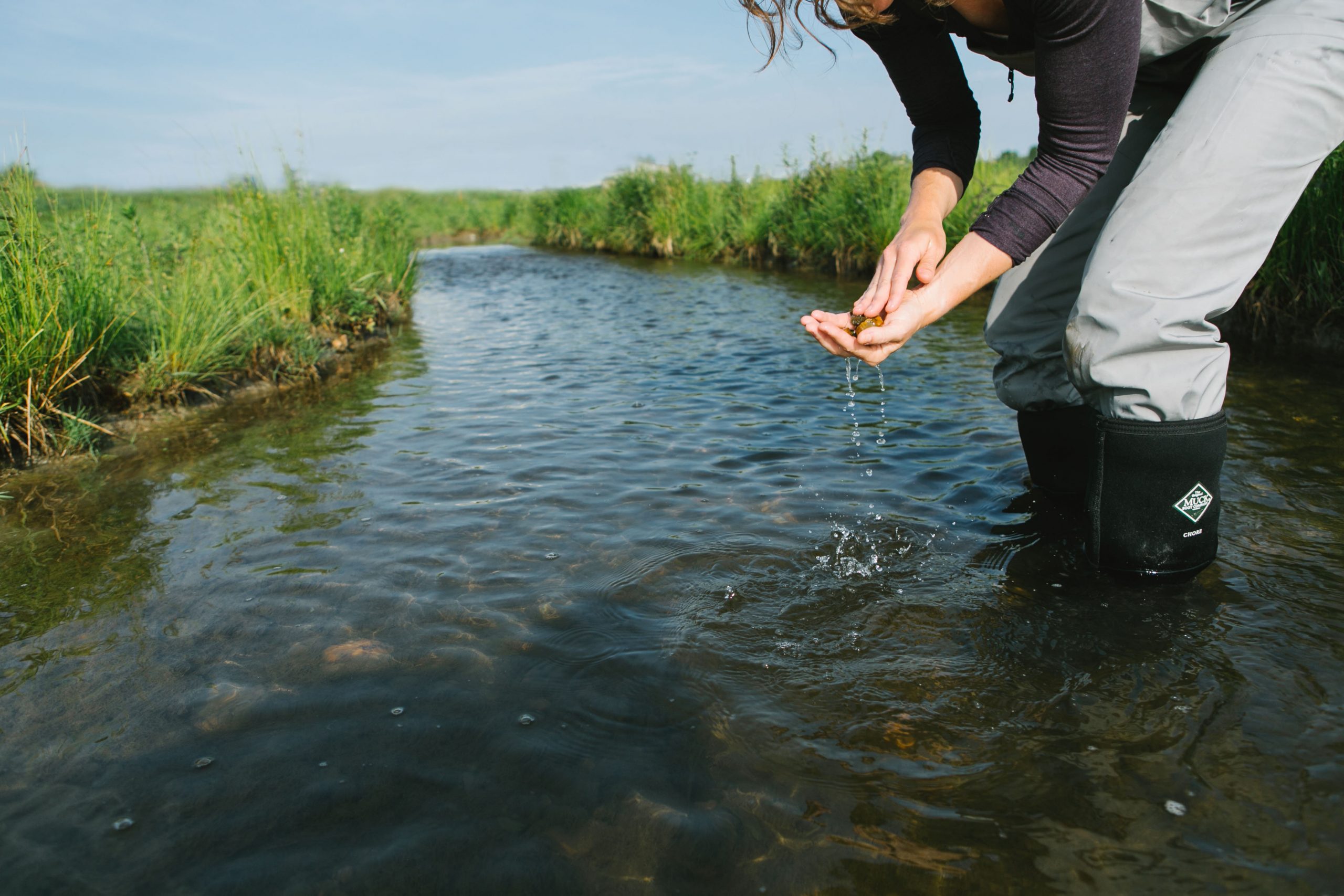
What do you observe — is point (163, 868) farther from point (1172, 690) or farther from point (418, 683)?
point (1172, 690)

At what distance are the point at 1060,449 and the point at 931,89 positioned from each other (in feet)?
4.58

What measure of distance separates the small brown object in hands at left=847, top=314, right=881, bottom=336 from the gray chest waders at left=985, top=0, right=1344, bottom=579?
23.1 inches

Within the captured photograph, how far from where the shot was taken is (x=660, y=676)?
88.8 inches

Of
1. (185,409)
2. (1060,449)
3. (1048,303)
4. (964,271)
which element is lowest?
(185,409)

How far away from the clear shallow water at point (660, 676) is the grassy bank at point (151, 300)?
576mm

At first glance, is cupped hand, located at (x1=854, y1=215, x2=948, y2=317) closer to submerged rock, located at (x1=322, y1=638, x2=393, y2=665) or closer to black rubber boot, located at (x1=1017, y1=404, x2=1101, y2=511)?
black rubber boot, located at (x1=1017, y1=404, x2=1101, y2=511)

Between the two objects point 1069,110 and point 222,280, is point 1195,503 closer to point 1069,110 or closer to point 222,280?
point 1069,110

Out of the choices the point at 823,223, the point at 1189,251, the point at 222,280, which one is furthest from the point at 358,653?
the point at 823,223

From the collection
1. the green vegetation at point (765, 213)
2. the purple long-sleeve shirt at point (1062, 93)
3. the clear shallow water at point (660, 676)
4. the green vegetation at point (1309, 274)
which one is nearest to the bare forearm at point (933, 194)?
the purple long-sleeve shirt at point (1062, 93)

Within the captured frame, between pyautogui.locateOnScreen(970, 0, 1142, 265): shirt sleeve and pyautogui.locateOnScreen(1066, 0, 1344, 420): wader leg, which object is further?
pyautogui.locateOnScreen(1066, 0, 1344, 420): wader leg

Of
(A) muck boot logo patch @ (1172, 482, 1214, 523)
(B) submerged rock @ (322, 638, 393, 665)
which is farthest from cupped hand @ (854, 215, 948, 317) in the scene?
(B) submerged rock @ (322, 638, 393, 665)

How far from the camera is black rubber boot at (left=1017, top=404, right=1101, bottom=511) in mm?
3000

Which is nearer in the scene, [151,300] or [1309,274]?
[151,300]

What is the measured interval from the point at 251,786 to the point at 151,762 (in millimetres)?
298
